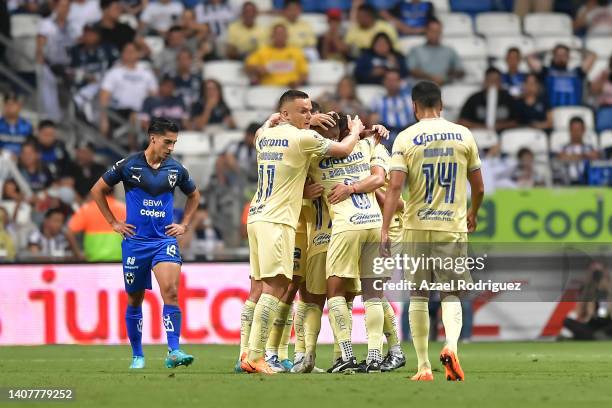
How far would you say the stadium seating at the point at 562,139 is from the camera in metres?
22.9

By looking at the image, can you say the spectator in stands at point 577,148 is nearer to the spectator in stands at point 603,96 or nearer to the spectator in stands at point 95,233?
the spectator in stands at point 603,96

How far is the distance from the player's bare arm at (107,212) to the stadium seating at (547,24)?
14.2 m

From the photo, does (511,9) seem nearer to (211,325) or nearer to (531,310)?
(531,310)

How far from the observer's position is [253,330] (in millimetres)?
12422

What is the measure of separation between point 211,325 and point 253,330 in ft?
22.2

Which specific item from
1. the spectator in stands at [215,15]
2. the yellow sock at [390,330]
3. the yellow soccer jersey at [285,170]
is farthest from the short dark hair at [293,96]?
the spectator in stands at [215,15]

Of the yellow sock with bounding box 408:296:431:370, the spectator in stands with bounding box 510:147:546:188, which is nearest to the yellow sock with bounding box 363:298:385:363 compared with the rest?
the yellow sock with bounding box 408:296:431:370

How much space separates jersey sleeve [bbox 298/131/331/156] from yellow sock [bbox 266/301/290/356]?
152 cm

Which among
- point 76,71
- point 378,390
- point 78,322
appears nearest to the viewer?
point 378,390

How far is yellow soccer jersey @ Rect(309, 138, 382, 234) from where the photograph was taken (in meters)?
12.8

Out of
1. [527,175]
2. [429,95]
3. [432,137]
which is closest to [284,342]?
[432,137]

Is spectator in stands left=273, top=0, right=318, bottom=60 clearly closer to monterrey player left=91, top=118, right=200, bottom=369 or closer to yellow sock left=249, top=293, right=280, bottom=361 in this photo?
monterrey player left=91, top=118, right=200, bottom=369

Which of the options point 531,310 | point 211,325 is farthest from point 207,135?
point 531,310

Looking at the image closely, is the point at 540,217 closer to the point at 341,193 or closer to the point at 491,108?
the point at 491,108
